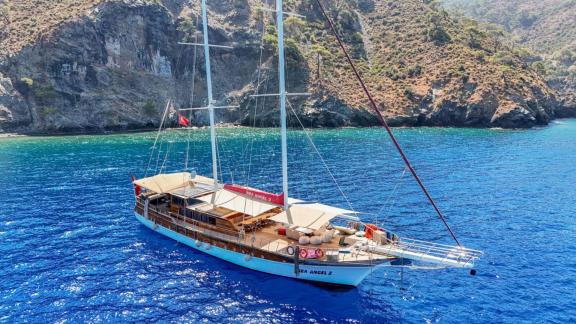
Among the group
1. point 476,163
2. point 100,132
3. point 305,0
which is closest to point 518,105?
point 476,163

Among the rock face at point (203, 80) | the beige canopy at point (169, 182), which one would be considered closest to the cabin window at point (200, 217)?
the beige canopy at point (169, 182)

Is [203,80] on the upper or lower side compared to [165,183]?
upper

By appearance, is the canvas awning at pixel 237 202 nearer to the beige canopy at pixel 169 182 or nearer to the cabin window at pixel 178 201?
the cabin window at pixel 178 201

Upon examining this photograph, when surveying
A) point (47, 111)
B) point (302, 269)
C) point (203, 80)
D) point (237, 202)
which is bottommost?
point (302, 269)

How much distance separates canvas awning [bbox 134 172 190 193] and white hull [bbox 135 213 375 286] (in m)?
6.84

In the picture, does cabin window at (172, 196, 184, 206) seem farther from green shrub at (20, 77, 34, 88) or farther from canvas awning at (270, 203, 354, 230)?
green shrub at (20, 77, 34, 88)

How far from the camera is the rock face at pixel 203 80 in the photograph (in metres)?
104

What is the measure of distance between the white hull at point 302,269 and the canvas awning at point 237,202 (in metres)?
3.28

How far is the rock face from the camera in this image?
104125 mm

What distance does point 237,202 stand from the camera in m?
30.5

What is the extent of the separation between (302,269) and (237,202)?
27.4ft

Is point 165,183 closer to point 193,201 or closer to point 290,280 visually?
point 193,201

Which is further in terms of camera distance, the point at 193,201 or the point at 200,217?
the point at 193,201

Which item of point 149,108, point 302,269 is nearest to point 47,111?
point 149,108
